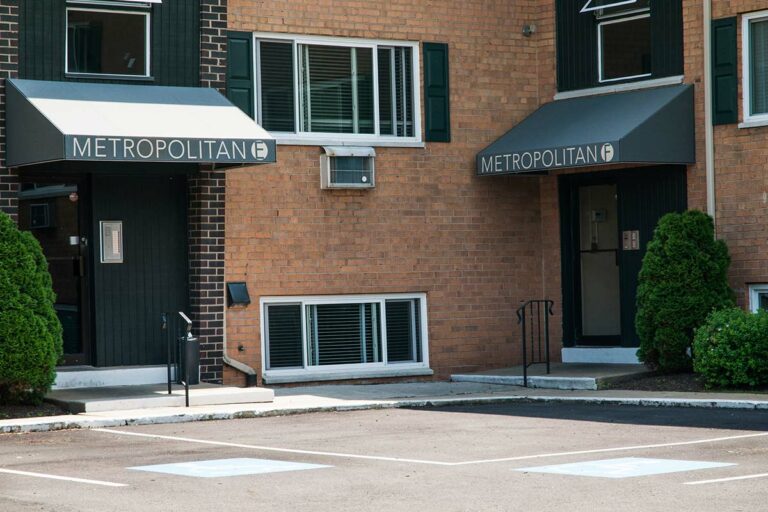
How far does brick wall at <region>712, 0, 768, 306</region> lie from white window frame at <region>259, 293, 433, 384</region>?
14.1 ft

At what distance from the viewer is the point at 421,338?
1917 centimetres

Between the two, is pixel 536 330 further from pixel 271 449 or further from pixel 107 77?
pixel 271 449

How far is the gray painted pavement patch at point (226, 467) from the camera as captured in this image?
10406 millimetres

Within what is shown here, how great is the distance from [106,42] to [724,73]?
806cm

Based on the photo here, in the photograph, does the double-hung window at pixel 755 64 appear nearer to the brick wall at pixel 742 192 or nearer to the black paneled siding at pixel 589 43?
the brick wall at pixel 742 192

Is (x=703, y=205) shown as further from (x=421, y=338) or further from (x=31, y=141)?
(x=31, y=141)

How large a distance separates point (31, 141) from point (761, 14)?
9418mm

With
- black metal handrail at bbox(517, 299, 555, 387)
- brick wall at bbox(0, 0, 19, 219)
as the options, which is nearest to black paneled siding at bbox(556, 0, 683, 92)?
black metal handrail at bbox(517, 299, 555, 387)

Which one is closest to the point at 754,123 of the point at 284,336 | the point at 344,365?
the point at 344,365

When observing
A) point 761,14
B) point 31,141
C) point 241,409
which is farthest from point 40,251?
point 761,14

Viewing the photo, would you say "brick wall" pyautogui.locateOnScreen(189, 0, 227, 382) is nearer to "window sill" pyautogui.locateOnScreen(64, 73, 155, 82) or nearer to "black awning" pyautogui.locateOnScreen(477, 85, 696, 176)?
"window sill" pyautogui.locateOnScreen(64, 73, 155, 82)

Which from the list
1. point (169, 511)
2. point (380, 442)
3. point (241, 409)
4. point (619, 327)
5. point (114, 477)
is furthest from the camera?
point (619, 327)

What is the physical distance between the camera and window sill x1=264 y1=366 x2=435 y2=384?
17902 millimetres

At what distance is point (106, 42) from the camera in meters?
17.0
